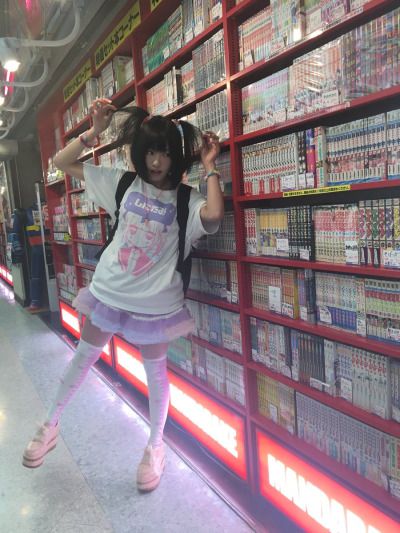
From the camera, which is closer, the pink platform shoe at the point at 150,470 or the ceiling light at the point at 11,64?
the pink platform shoe at the point at 150,470

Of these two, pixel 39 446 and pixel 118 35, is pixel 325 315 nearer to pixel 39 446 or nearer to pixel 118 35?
pixel 39 446

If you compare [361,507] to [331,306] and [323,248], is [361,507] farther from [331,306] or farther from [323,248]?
[323,248]

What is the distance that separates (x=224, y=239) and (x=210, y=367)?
69 cm

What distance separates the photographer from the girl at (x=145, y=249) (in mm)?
1757

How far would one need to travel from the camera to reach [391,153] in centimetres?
128

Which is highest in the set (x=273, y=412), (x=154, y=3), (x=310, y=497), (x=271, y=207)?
(x=154, y=3)

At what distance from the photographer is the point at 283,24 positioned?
156 cm

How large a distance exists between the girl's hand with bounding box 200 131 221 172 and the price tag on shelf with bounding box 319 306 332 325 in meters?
0.72

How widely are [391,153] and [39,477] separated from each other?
215 cm

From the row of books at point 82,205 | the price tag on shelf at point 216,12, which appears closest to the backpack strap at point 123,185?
the price tag on shelf at point 216,12

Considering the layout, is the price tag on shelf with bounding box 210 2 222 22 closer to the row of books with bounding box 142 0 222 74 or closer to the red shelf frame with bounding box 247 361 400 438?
the row of books with bounding box 142 0 222 74

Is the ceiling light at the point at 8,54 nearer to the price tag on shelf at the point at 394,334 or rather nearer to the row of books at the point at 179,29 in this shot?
the row of books at the point at 179,29

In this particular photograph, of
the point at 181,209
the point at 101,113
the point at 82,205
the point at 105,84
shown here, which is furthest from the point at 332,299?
the point at 82,205

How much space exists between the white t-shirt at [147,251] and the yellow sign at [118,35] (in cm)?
122
